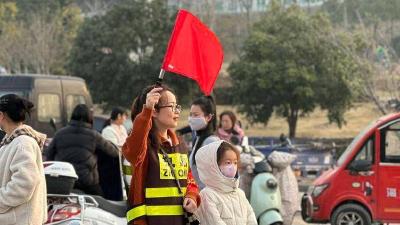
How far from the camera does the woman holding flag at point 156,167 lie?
459cm

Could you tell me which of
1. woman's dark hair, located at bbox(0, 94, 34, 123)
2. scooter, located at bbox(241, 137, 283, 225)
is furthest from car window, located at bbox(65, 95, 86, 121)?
woman's dark hair, located at bbox(0, 94, 34, 123)

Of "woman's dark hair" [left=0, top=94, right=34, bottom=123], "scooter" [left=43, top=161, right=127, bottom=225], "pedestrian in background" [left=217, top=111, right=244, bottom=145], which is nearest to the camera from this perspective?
"woman's dark hair" [left=0, top=94, right=34, bottom=123]

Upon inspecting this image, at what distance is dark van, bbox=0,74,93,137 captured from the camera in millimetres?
14516

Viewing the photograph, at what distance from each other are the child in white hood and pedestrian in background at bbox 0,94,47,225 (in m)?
0.98

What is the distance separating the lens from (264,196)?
30.2 feet

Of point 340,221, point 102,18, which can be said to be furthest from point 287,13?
point 340,221

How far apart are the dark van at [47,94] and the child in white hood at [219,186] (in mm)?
9026

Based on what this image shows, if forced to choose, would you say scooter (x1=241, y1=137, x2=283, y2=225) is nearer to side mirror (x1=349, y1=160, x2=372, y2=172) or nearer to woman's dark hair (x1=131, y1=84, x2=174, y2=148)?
side mirror (x1=349, y1=160, x2=372, y2=172)

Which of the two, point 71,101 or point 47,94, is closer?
point 47,94

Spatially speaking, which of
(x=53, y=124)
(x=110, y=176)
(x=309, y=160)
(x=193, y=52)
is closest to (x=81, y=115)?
(x=110, y=176)

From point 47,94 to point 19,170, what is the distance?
10377 mm

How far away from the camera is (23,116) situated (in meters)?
5.07

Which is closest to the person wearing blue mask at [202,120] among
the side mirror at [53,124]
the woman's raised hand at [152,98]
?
the woman's raised hand at [152,98]

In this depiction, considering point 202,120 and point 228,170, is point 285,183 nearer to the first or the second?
point 202,120
